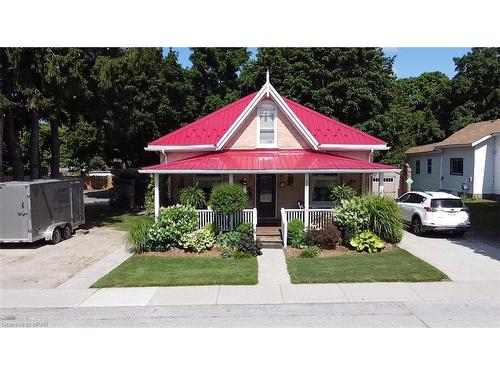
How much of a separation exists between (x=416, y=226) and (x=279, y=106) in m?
7.72

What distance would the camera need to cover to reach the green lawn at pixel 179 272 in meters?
10.5

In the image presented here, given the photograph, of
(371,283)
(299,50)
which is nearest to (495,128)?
(299,50)

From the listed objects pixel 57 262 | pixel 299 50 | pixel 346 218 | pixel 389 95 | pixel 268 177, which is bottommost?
pixel 57 262

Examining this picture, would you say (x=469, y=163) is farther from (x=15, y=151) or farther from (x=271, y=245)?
(x=15, y=151)

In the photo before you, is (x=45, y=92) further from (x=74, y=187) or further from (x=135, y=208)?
(x=135, y=208)

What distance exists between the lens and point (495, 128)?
2767 centimetres

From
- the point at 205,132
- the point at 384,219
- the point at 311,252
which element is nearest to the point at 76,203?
the point at 205,132

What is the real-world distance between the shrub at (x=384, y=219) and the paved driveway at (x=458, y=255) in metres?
0.67

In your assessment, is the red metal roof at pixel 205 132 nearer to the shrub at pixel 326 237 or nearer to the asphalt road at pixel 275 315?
the shrub at pixel 326 237

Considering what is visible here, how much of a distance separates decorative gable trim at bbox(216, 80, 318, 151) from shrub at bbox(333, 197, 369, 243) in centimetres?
371

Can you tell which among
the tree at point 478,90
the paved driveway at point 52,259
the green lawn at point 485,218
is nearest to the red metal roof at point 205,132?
the paved driveway at point 52,259

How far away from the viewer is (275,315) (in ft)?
26.9

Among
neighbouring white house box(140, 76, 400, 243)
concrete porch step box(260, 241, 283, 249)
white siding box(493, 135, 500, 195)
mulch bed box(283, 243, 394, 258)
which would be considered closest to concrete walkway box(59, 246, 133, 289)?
neighbouring white house box(140, 76, 400, 243)

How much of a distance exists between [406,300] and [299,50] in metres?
24.9
